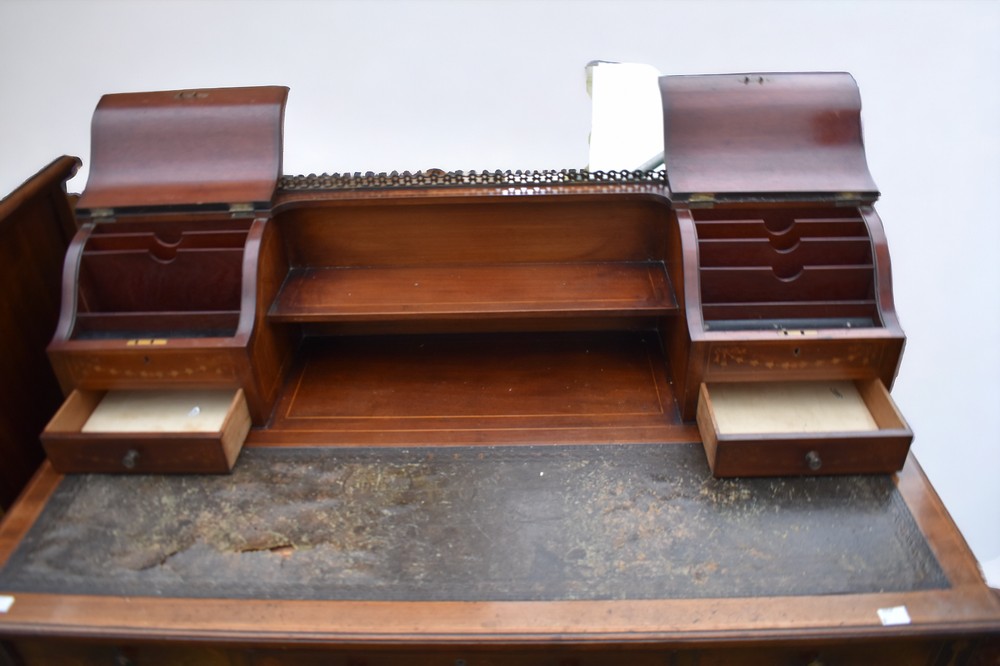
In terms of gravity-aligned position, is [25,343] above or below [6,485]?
above

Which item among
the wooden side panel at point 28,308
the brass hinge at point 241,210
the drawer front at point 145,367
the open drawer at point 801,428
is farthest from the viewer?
the wooden side panel at point 28,308

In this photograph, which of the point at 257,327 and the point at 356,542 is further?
the point at 257,327

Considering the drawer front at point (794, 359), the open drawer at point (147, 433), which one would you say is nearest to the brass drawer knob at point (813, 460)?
the drawer front at point (794, 359)

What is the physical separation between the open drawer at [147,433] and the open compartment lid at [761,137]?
110 cm

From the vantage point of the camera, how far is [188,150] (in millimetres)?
1729

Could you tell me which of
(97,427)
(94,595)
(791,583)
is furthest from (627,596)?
(97,427)

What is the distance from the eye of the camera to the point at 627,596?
1311 mm

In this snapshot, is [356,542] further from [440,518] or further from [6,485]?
[6,485]

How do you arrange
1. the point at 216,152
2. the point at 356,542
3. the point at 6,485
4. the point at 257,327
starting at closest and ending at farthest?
the point at 356,542, the point at 257,327, the point at 216,152, the point at 6,485

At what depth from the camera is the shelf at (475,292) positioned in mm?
1689

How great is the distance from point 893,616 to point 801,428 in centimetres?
42

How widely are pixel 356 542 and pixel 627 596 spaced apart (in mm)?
516

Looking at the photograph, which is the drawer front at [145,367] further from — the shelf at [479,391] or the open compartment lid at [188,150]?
the open compartment lid at [188,150]

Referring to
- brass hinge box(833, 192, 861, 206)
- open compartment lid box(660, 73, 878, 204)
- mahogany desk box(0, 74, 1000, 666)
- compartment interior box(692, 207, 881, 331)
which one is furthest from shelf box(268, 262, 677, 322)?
brass hinge box(833, 192, 861, 206)
